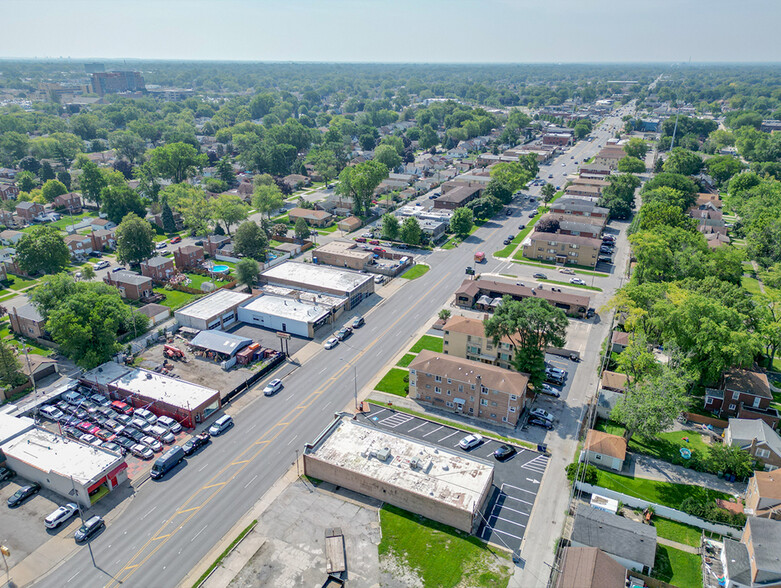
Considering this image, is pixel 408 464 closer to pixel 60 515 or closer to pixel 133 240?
pixel 60 515

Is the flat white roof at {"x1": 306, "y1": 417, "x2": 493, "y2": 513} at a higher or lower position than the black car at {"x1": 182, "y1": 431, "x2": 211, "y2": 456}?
higher

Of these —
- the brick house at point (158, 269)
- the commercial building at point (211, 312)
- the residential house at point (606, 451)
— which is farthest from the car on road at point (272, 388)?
the brick house at point (158, 269)

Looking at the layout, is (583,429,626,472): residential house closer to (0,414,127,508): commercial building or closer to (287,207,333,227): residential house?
(0,414,127,508): commercial building

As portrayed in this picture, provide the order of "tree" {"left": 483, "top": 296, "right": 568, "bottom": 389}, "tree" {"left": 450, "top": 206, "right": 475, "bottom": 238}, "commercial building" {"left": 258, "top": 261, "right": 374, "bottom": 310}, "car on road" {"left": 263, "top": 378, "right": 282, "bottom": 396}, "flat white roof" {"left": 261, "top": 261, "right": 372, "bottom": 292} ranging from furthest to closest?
"tree" {"left": 450, "top": 206, "right": 475, "bottom": 238}, "flat white roof" {"left": 261, "top": 261, "right": 372, "bottom": 292}, "commercial building" {"left": 258, "top": 261, "right": 374, "bottom": 310}, "car on road" {"left": 263, "top": 378, "right": 282, "bottom": 396}, "tree" {"left": 483, "top": 296, "right": 568, "bottom": 389}

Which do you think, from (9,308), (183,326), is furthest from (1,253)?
(183,326)

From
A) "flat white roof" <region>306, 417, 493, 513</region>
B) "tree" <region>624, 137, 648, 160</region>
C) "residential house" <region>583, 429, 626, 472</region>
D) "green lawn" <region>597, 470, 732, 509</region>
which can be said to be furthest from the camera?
"tree" <region>624, 137, 648, 160</region>

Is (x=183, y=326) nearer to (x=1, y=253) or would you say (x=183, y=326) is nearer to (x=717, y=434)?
(x=1, y=253)

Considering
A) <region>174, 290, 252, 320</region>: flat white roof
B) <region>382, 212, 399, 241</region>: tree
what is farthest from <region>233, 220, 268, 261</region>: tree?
<region>382, 212, 399, 241</region>: tree
